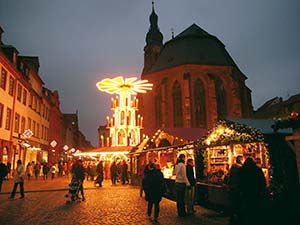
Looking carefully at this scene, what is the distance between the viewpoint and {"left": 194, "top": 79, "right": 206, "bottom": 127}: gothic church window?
34.2 m

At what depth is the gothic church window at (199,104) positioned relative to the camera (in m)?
34.2

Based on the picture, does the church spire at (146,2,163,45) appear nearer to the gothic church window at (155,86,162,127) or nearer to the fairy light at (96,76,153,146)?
the gothic church window at (155,86,162,127)

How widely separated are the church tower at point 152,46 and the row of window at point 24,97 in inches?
825

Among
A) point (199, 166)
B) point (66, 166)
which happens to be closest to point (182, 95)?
point (66, 166)

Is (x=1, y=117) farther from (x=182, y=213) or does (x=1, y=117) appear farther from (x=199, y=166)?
(x=182, y=213)

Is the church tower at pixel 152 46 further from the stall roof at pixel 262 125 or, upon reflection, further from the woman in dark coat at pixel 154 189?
the woman in dark coat at pixel 154 189

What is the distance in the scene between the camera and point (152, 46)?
174 ft

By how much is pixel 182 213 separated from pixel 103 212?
2.55 meters

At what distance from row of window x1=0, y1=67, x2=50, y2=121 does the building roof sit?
16.3 metres

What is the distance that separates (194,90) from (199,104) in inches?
76.4

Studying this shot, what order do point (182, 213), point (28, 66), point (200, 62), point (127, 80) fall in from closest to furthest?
point (182, 213) → point (127, 80) → point (28, 66) → point (200, 62)

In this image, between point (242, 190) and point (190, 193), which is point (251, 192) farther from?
point (190, 193)

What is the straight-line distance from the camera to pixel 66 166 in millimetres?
32781

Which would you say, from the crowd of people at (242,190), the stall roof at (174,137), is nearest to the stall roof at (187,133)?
the stall roof at (174,137)
